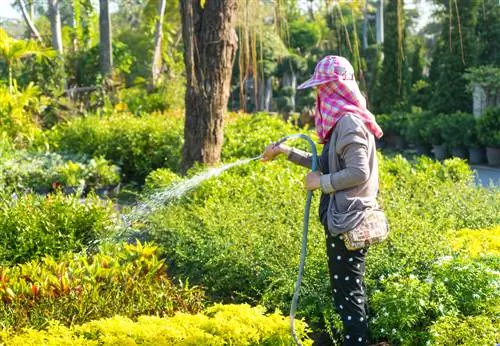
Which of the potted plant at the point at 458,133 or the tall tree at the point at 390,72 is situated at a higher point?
the tall tree at the point at 390,72

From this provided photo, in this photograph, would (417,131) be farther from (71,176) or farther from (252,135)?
(71,176)

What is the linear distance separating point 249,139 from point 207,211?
3539mm

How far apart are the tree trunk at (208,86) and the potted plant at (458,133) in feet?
27.3

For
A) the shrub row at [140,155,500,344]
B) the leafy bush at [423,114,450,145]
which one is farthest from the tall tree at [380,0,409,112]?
the shrub row at [140,155,500,344]

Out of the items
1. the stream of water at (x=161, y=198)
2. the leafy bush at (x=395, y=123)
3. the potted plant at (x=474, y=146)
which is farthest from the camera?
the leafy bush at (x=395, y=123)

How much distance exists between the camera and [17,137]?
12.2 m

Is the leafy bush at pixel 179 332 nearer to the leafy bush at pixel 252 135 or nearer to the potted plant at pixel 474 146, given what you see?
the leafy bush at pixel 252 135

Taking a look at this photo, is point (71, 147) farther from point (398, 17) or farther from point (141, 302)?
point (398, 17)

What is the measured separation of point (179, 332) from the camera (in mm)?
3600

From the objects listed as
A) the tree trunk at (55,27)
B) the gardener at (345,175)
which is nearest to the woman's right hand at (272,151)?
the gardener at (345,175)

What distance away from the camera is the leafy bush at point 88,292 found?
405 centimetres

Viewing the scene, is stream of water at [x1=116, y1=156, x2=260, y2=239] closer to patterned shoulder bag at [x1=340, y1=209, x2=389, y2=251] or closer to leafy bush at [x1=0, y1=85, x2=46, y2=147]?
patterned shoulder bag at [x1=340, y1=209, x2=389, y2=251]

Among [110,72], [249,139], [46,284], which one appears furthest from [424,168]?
[110,72]

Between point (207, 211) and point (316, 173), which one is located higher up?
point (316, 173)
